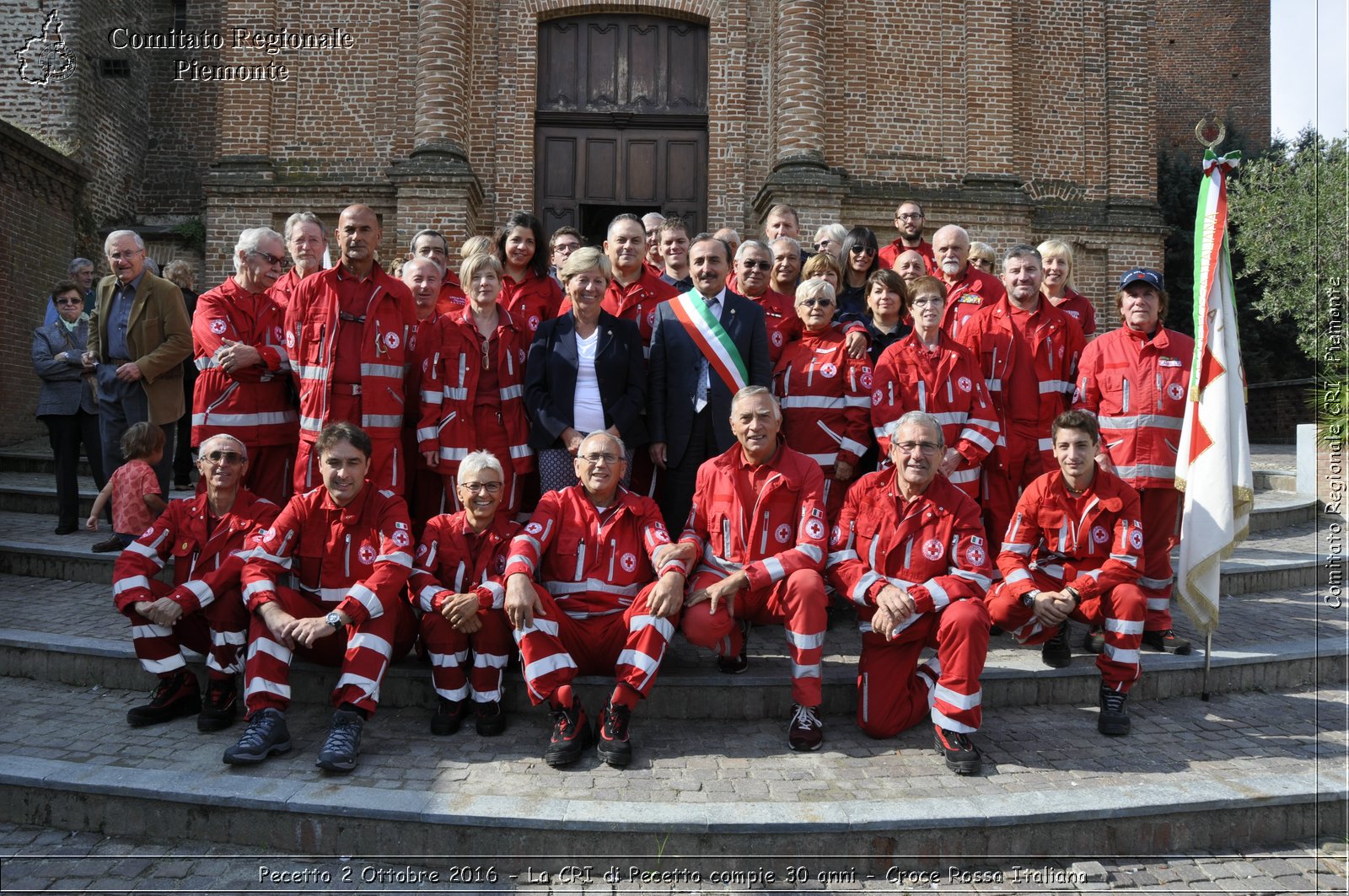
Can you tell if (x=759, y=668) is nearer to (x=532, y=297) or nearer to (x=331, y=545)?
(x=331, y=545)

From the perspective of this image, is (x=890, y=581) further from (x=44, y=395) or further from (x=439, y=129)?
(x=439, y=129)

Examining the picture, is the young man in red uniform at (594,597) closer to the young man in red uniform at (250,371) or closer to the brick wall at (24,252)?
the young man in red uniform at (250,371)

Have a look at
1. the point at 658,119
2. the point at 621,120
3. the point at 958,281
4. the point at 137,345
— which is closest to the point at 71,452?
the point at 137,345

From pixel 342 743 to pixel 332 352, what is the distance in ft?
7.26

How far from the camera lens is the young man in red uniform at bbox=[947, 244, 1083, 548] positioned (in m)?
6.16

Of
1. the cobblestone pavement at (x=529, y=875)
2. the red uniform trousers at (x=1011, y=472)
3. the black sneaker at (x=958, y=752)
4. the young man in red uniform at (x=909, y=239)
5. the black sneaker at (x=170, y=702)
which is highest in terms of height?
the young man in red uniform at (x=909, y=239)

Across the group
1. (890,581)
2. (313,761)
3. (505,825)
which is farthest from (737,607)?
(313,761)

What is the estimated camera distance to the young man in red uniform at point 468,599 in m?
4.67

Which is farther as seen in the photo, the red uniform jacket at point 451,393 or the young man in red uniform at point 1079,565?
the red uniform jacket at point 451,393

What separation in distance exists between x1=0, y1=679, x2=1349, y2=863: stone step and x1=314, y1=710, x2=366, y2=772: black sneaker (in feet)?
0.28

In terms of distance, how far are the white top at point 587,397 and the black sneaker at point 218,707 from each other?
2.31m

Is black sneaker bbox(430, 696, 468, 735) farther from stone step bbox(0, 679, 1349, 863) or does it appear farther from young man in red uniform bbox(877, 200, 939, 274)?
young man in red uniform bbox(877, 200, 939, 274)

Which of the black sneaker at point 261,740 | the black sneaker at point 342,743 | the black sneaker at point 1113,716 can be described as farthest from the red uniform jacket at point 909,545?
the black sneaker at point 261,740

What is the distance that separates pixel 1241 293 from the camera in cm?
2242
